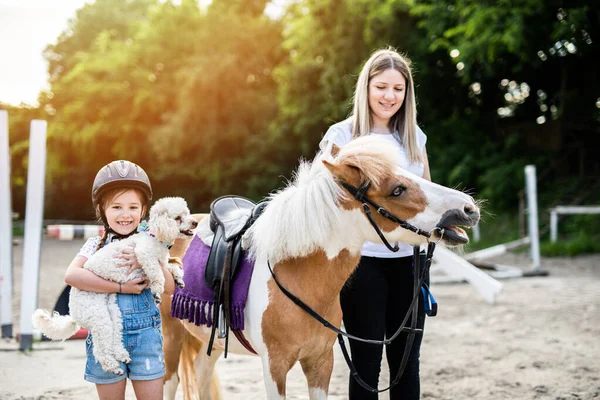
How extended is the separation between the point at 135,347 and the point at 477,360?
347 cm

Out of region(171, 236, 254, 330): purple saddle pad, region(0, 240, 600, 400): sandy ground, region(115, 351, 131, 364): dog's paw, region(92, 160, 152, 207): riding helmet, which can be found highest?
region(92, 160, 152, 207): riding helmet

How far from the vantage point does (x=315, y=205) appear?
222 centimetres

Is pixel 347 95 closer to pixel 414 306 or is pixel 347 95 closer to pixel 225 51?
pixel 225 51

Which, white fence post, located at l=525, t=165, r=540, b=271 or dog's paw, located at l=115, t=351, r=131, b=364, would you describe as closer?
dog's paw, located at l=115, t=351, r=131, b=364

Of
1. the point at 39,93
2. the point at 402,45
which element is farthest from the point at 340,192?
the point at 39,93

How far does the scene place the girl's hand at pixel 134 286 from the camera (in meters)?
2.12

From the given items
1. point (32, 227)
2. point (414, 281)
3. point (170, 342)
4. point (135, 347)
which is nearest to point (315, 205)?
point (414, 281)

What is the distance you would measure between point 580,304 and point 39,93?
2417 cm

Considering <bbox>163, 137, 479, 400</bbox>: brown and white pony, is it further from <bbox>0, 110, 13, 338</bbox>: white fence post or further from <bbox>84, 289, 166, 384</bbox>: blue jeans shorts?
<bbox>0, 110, 13, 338</bbox>: white fence post

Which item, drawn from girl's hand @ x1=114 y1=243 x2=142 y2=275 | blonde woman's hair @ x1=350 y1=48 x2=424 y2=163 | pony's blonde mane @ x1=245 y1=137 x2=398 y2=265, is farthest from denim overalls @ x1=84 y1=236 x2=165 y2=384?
blonde woman's hair @ x1=350 y1=48 x2=424 y2=163

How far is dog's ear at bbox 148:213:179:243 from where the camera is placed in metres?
2.07

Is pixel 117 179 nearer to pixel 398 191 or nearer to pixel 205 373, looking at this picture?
pixel 398 191

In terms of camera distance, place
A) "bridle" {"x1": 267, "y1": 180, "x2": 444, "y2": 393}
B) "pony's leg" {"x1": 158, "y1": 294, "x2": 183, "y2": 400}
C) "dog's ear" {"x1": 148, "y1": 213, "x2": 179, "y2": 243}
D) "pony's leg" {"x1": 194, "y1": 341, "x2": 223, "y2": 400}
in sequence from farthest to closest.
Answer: "pony's leg" {"x1": 194, "y1": 341, "x2": 223, "y2": 400}
"pony's leg" {"x1": 158, "y1": 294, "x2": 183, "y2": 400}
"bridle" {"x1": 267, "y1": 180, "x2": 444, "y2": 393}
"dog's ear" {"x1": 148, "y1": 213, "x2": 179, "y2": 243}

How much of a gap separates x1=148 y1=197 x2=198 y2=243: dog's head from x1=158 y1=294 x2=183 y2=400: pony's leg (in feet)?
3.17
